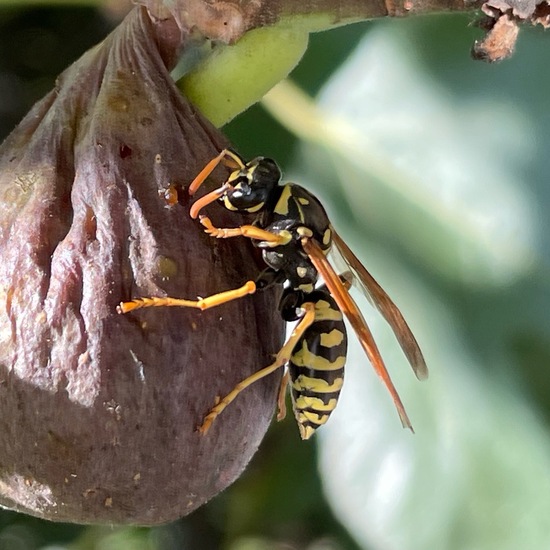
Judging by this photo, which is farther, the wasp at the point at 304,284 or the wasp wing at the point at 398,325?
the wasp wing at the point at 398,325

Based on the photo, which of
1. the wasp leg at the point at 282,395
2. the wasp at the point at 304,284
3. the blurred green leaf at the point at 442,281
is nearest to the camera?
the wasp at the point at 304,284

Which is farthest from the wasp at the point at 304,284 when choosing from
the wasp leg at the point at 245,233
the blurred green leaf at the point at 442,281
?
the blurred green leaf at the point at 442,281

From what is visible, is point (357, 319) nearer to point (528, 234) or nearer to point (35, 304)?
point (35, 304)

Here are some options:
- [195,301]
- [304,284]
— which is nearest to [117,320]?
[195,301]

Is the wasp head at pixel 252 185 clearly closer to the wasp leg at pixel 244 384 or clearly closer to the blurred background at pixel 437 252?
the wasp leg at pixel 244 384

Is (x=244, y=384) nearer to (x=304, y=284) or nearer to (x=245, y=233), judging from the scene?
(x=245, y=233)

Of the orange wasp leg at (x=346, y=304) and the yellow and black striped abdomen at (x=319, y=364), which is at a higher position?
the orange wasp leg at (x=346, y=304)

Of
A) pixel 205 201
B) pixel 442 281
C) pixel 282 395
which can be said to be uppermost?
pixel 205 201
